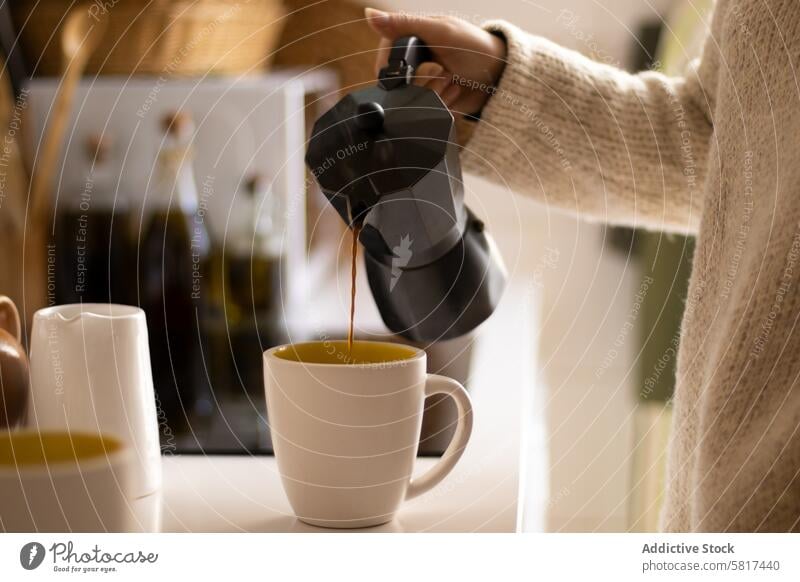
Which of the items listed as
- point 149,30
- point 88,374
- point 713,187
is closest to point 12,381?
point 88,374

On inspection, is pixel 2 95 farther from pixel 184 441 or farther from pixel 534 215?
pixel 534 215

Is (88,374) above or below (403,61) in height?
below

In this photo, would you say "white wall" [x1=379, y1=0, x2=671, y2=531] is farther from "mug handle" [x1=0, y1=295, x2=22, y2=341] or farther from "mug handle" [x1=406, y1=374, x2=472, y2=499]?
"mug handle" [x1=0, y1=295, x2=22, y2=341]

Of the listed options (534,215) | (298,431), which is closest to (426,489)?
(298,431)

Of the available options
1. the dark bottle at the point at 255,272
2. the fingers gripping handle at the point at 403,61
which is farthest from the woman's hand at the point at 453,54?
the dark bottle at the point at 255,272

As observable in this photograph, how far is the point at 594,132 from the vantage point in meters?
0.40

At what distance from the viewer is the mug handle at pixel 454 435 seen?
302mm

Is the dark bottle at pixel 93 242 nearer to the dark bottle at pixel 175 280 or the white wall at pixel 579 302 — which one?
the dark bottle at pixel 175 280

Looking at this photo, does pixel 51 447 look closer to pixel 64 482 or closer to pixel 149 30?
pixel 64 482

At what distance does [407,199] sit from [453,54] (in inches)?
3.8

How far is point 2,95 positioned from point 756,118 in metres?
0.28

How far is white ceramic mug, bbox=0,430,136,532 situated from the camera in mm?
234

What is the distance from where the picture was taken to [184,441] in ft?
1.08

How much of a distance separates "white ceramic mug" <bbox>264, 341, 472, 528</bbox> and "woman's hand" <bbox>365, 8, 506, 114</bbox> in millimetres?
131
